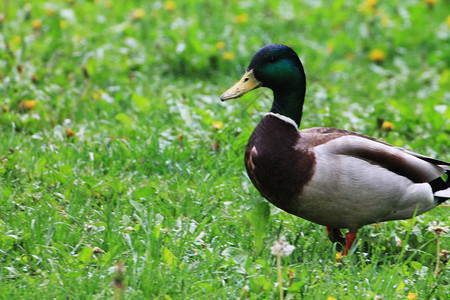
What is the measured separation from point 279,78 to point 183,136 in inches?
48.3

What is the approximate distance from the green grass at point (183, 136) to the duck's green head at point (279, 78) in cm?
56

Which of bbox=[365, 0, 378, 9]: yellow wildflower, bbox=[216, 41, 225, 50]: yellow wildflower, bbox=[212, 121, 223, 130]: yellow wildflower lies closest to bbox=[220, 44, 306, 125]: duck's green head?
bbox=[212, 121, 223, 130]: yellow wildflower

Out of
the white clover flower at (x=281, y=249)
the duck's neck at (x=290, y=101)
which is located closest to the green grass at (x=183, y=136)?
the white clover flower at (x=281, y=249)

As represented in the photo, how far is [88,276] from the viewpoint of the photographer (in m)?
3.10

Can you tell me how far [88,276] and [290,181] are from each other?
1.06m

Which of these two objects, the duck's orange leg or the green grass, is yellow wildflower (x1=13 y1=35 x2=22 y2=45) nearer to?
the green grass

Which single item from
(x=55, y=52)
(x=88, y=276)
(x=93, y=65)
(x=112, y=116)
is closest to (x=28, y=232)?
(x=88, y=276)

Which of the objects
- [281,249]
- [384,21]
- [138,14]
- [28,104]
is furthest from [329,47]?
[281,249]

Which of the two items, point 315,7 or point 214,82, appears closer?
point 214,82

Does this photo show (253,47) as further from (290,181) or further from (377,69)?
(290,181)

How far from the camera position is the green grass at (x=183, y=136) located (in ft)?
10.7

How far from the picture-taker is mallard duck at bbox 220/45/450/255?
348 centimetres

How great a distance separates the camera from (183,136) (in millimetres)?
4805

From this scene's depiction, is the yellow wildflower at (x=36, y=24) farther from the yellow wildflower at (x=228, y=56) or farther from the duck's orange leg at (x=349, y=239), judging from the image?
the duck's orange leg at (x=349, y=239)
